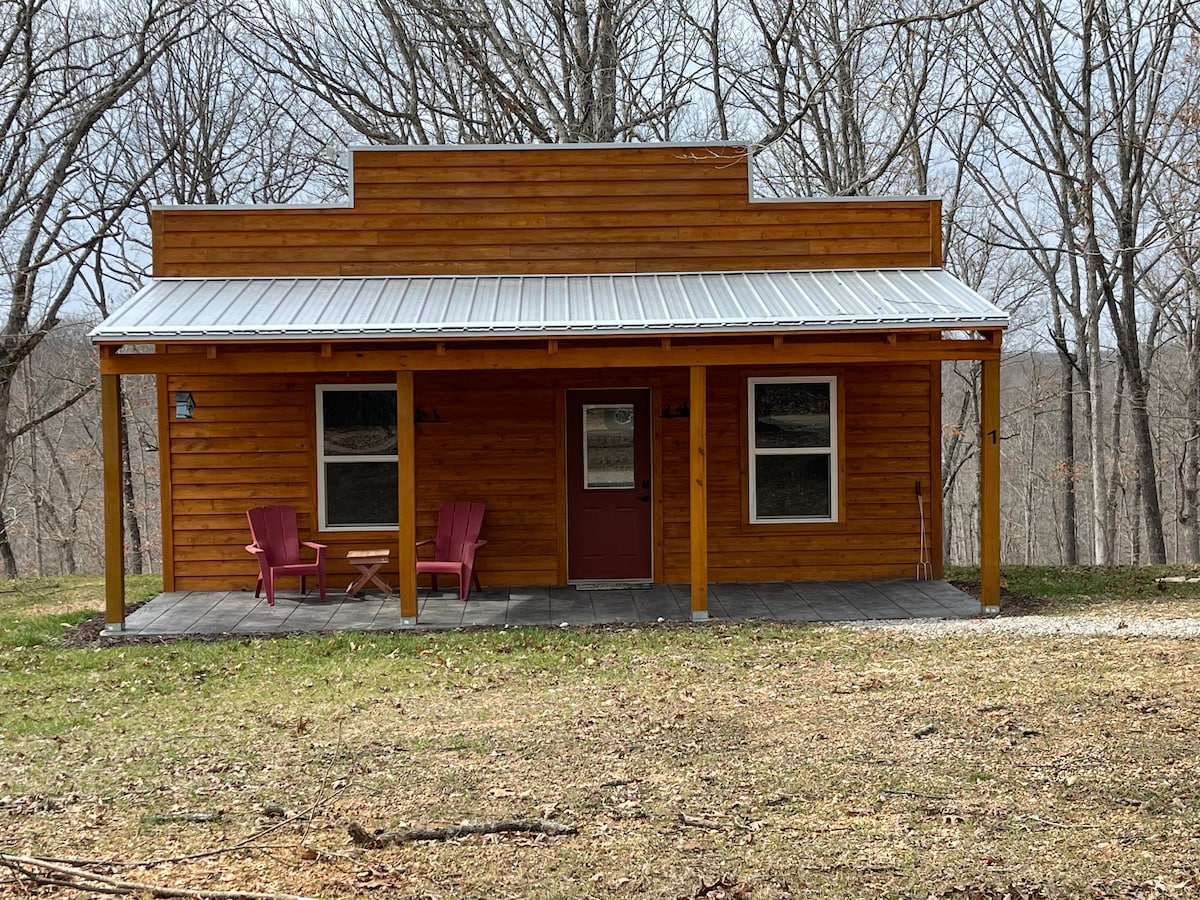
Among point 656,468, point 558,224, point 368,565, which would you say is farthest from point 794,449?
A: point 368,565

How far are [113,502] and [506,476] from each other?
11.8 ft

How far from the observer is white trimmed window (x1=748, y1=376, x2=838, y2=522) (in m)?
10.8

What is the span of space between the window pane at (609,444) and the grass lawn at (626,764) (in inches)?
104

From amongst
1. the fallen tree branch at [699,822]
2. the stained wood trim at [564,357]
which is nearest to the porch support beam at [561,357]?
the stained wood trim at [564,357]

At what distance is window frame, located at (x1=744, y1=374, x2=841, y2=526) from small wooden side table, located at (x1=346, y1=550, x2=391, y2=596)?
3.59 metres

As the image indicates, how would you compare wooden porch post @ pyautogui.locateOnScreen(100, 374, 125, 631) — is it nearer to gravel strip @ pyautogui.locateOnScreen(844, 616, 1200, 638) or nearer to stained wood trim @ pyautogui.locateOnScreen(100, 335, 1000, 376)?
stained wood trim @ pyautogui.locateOnScreen(100, 335, 1000, 376)

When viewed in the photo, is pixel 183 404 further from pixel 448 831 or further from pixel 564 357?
pixel 448 831

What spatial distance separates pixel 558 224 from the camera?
10.8 metres

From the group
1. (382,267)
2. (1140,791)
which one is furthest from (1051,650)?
(382,267)

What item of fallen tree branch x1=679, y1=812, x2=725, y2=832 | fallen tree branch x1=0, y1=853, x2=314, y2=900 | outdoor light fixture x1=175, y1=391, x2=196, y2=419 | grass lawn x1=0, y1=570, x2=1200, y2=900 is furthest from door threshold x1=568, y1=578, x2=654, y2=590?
fallen tree branch x1=0, y1=853, x2=314, y2=900

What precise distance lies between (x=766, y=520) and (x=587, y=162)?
3987 mm

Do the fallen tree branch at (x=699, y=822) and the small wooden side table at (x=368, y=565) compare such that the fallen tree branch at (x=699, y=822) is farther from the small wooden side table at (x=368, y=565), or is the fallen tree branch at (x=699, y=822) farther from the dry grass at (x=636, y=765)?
the small wooden side table at (x=368, y=565)

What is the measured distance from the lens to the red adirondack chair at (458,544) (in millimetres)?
10055

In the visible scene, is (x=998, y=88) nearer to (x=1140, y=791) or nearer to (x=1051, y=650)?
(x=1051, y=650)
